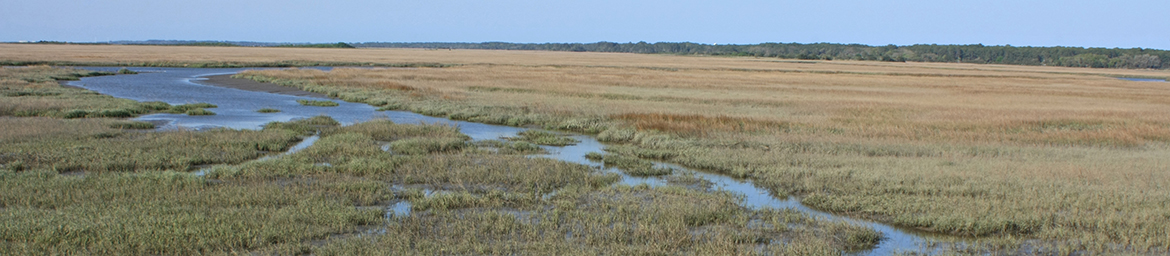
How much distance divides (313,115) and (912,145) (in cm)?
1738

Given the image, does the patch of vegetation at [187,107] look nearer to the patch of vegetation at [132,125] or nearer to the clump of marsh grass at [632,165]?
the patch of vegetation at [132,125]

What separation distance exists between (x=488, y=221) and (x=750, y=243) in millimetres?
3165

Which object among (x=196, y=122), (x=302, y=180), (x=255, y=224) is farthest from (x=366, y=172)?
(x=196, y=122)

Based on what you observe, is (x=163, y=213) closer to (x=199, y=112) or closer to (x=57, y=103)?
(x=199, y=112)

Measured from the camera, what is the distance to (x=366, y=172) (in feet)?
43.5

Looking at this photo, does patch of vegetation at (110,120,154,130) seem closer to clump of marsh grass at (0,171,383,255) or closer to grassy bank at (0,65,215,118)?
grassy bank at (0,65,215,118)

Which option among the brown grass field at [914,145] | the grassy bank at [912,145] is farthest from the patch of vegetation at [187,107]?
the brown grass field at [914,145]

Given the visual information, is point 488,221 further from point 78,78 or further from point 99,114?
point 78,78

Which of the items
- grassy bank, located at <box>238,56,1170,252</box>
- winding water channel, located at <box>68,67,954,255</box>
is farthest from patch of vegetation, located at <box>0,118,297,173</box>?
grassy bank, located at <box>238,56,1170,252</box>

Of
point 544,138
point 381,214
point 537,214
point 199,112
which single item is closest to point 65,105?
point 199,112

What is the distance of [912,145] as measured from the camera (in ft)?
57.4

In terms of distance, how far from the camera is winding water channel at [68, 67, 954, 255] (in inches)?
403

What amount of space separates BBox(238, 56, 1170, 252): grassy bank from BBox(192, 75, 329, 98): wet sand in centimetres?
93

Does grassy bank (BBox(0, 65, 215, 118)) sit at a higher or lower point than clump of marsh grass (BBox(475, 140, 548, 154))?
higher
